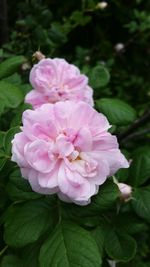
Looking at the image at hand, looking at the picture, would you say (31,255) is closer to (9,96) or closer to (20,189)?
(20,189)

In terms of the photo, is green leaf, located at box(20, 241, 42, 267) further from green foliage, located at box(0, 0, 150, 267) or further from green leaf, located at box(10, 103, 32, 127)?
green leaf, located at box(10, 103, 32, 127)

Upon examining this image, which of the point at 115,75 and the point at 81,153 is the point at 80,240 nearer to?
the point at 81,153

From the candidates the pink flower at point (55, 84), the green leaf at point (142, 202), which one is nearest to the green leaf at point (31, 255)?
the green leaf at point (142, 202)

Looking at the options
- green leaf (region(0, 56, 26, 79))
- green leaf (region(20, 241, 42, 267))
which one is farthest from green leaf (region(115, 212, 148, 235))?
green leaf (region(0, 56, 26, 79))

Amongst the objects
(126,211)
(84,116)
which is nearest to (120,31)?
(126,211)

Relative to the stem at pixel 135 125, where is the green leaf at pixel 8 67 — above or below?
above

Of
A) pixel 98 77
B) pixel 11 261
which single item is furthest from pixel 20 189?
pixel 98 77

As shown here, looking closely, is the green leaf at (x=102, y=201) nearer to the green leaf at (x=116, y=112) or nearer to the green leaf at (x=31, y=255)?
the green leaf at (x=31, y=255)

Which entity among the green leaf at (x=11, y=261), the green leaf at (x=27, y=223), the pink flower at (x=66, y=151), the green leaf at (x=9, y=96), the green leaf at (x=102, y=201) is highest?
the green leaf at (x=9, y=96)
